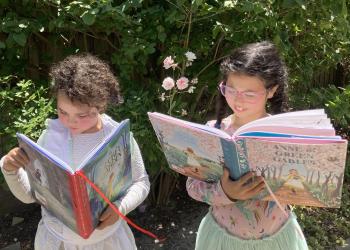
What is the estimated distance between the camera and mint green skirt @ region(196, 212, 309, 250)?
183cm

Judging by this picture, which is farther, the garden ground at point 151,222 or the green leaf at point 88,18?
the garden ground at point 151,222

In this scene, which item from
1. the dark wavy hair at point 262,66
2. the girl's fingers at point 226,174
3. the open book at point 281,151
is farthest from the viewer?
the dark wavy hair at point 262,66

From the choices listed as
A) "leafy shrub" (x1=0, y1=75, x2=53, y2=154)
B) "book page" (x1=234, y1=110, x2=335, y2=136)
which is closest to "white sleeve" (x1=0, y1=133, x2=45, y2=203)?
"leafy shrub" (x1=0, y1=75, x2=53, y2=154)

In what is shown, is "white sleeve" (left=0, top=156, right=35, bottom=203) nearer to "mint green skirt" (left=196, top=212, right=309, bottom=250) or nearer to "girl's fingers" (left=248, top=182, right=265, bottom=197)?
"mint green skirt" (left=196, top=212, right=309, bottom=250)

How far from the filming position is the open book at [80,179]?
150 cm

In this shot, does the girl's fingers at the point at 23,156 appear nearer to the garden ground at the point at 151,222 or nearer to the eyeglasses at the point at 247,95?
the eyeglasses at the point at 247,95

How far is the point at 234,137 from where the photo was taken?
4.86 feet

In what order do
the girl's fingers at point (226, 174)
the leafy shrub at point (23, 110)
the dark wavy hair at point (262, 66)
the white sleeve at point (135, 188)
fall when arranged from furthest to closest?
the leafy shrub at point (23, 110), the white sleeve at point (135, 188), the dark wavy hair at point (262, 66), the girl's fingers at point (226, 174)

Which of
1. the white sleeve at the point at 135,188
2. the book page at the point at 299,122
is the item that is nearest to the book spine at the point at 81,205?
the white sleeve at the point at 135,188

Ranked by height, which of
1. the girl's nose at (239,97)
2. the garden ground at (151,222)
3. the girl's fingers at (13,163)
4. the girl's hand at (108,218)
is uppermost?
the girl's nose at (239,97)

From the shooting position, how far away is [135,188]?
1911 mm

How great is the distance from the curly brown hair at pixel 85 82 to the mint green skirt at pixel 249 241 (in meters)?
0.67

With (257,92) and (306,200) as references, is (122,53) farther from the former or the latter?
(306,200)

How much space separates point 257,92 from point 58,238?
3.16 feet
